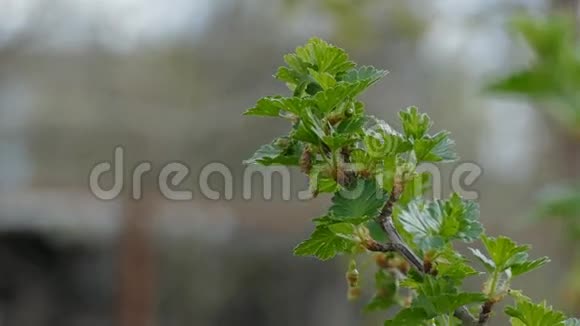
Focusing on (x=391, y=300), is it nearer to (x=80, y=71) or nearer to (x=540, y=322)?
(x=540, y=322)

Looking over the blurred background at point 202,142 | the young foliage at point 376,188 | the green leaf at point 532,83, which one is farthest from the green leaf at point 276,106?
the blurred background at point 202,142

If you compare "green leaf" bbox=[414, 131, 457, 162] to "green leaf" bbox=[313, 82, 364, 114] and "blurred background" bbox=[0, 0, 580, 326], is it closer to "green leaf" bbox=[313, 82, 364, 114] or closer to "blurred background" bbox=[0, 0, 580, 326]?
"green leaf" bbox=[313, 82, 364, 114]

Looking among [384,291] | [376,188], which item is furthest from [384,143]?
[384,291]

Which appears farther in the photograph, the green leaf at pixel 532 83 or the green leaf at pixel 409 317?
the green leaf at pixel 532 83

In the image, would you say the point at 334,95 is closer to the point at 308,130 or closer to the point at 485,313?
the point at 308,130

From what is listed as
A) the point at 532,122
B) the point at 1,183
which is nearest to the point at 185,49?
the point at 1,183

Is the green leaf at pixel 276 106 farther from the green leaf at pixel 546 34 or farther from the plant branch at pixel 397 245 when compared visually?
the green leaf at pixel 546 34
